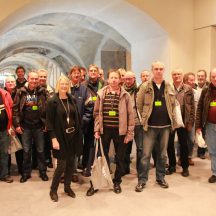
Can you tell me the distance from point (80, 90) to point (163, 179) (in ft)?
5.05

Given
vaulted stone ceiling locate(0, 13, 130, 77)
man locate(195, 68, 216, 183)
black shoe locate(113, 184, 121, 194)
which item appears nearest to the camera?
black shoe locate(113, 184, 121, 194)

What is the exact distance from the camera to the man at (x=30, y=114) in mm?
4363

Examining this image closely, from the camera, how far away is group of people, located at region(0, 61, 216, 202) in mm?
3822

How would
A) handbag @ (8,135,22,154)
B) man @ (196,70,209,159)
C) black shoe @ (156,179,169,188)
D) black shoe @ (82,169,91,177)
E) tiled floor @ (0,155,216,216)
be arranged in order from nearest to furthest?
1. tiled floor @ (0,155,216,216)
2. black shoe @ (156,179,169,188)
3. handbag @ (8,135,22,154)
4. black shoe @ (82,169,91,177)
5. man @ (196,70,209,159)

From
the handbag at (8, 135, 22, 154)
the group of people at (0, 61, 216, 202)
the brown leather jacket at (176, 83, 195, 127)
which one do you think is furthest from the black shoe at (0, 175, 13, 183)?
the brown leather jacket at (176, 83, 195, 127)

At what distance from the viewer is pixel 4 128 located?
440 centimetres

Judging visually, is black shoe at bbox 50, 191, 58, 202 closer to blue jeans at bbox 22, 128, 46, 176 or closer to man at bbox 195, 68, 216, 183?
blue jeans at bbox 22, 128, 46, 176

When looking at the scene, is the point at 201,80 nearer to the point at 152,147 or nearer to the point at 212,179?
the point at 212,179

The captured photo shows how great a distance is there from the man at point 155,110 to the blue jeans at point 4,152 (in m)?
1.74

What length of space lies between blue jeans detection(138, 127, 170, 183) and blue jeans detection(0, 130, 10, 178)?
1.76 metres

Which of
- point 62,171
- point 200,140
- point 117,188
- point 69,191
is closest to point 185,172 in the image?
point 200,140

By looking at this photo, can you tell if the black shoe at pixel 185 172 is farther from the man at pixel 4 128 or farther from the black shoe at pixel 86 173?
the man at pixel 4 128

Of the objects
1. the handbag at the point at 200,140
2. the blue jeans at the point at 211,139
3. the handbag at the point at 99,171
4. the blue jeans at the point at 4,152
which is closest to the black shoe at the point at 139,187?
the handbag at the point at 99,171

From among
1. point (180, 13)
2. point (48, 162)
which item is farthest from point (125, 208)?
point (180, 13)
